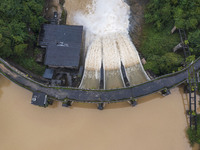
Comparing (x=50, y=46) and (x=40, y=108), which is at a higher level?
(x=50, y=46)

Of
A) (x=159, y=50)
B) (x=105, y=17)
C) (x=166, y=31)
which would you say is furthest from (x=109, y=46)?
(x=166, y=31)

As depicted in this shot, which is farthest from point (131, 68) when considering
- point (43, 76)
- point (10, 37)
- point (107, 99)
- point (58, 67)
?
point (10, 37)

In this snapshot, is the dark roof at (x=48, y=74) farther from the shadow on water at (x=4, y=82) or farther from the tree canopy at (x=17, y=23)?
the shadow on water at (x=4, y=82)

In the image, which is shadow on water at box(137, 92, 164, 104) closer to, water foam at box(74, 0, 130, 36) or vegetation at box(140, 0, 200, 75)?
vegetation at box(140, 0, 200, 75)


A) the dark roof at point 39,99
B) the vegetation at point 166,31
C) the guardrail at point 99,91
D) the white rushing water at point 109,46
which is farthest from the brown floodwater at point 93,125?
the vegetation at point 166,31

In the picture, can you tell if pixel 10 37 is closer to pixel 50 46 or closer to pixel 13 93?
pixel 50 46

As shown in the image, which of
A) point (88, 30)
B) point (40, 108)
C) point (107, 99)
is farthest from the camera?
point (88, 30)

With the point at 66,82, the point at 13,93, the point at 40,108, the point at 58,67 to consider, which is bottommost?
the point at 40,108
